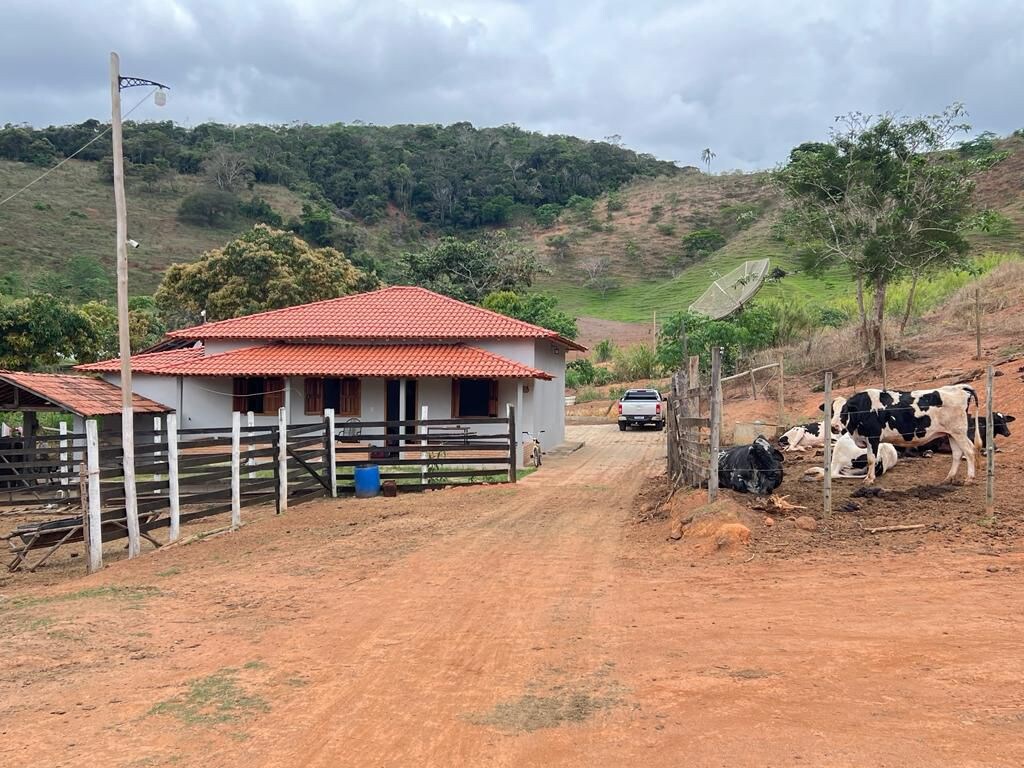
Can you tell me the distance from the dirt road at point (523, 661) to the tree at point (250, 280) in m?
28.8

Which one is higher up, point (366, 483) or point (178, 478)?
point (178, 478)

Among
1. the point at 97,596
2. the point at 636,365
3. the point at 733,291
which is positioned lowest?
the point at 97,596

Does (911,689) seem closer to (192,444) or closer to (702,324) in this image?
(192,444)

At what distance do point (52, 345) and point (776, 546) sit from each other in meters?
26.3

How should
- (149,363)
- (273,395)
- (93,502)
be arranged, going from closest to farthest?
(93,502) < (273,395) < (149,363)

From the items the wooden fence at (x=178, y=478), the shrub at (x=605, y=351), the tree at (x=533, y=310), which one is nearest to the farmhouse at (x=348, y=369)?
the wooden fence at (x=178, y=478)

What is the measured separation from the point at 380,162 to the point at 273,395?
74010mm

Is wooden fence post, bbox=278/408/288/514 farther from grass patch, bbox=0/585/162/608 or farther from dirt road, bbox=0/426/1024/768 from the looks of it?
grass patch, bbox=0/585/162/608

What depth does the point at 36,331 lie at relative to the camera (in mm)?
26469

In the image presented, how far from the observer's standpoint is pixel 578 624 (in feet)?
21.6

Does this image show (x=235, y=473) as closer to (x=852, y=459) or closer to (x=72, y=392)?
(x=72, y=392)

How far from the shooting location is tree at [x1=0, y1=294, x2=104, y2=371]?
26.3 meters

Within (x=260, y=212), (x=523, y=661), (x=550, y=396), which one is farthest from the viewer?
(x=260, y=212)

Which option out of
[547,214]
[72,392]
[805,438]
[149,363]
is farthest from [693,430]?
[547,214]
